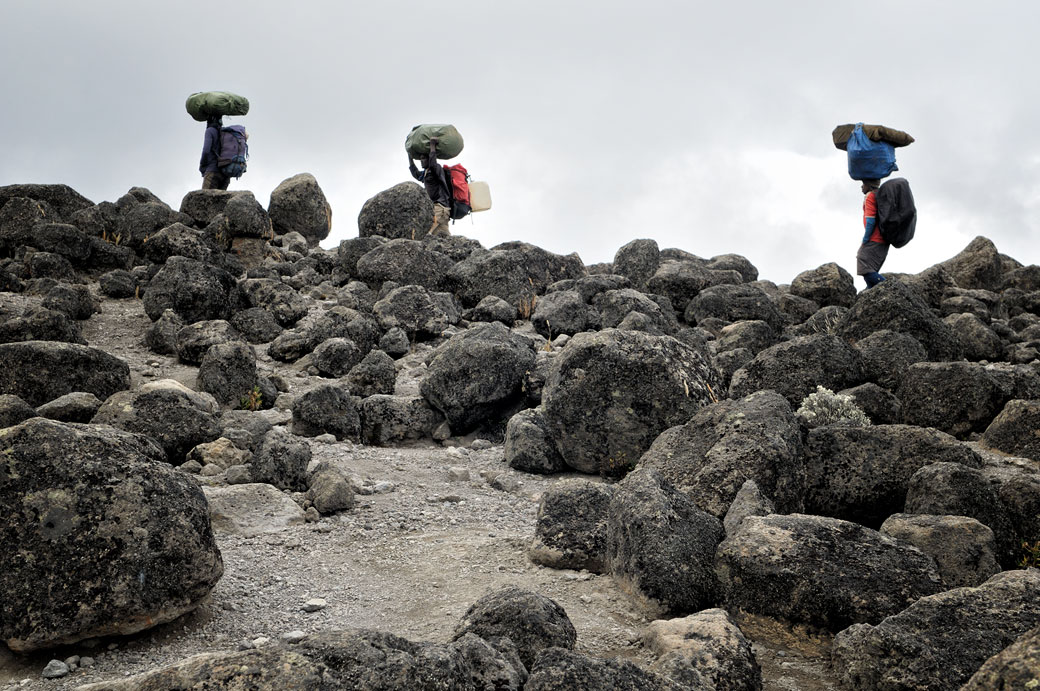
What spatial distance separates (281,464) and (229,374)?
4491mm

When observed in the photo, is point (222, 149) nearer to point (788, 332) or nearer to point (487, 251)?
point (487, 251)

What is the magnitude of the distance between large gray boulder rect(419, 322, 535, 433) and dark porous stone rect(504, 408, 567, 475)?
A: 1.58 metres

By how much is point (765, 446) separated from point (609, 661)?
4056 millimetres

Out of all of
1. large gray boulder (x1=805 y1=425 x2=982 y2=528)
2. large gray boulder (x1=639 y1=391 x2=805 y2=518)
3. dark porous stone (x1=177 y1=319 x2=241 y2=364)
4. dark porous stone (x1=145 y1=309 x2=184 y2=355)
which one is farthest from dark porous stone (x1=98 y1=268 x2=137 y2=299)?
large gray boulder (x1=805 y1=425 x2=982 y2=528)

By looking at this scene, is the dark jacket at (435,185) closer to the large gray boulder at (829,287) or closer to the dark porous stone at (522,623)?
the large gray boulder at (829,287)

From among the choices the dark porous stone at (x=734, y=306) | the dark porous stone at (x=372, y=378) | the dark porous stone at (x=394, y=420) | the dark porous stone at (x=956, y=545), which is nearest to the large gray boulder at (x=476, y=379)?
→ the dark porous stone at (x=394, y=420)

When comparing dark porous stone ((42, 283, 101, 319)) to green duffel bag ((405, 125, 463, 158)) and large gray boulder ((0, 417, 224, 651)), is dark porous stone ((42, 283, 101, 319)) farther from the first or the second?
large gray boulder ((0, 417, 224, 651))

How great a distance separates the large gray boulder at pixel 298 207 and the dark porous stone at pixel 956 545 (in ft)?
73.8

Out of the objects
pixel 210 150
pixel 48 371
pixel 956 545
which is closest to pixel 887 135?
pixel 956 545

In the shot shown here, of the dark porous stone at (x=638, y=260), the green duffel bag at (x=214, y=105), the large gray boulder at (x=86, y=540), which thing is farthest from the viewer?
the green duffel bag at (x=214, y=105)

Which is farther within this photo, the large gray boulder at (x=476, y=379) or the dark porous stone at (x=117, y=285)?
the dark porous stone at (x=117, y=285)

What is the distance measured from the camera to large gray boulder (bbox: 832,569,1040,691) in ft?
17.9

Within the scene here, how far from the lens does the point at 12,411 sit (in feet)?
33.1

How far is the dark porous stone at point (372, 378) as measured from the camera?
14.7 meters
